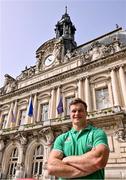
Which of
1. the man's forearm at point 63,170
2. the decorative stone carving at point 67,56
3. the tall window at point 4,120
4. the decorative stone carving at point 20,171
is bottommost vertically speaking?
the decorative stone carving at point 20,171

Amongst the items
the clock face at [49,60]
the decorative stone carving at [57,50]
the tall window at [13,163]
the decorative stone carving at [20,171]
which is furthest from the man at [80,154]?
the clock face at [49,60]

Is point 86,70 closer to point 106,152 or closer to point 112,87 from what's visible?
point 112,87

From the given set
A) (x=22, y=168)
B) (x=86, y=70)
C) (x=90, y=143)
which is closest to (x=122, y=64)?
(x=86, y=70)

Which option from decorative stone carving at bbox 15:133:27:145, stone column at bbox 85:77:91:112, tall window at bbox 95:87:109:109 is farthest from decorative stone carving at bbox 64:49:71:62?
decorative stone carving at bbox 15:133:27:145

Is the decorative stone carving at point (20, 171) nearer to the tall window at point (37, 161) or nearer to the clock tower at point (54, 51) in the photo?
the tall window at point (37, 161)

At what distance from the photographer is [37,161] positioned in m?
12.7

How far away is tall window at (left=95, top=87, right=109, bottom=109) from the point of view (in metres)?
12.9

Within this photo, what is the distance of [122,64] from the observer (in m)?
13.0

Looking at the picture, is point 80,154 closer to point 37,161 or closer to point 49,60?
point 37,161

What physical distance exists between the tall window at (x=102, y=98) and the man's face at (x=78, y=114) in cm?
1100

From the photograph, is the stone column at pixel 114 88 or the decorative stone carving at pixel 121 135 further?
the stone column at pixel 114 88

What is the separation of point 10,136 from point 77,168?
1395cm

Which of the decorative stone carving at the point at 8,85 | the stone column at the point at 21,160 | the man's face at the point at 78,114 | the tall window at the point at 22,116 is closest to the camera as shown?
the man's face at the point at 78,114

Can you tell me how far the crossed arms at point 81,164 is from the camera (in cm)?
158
